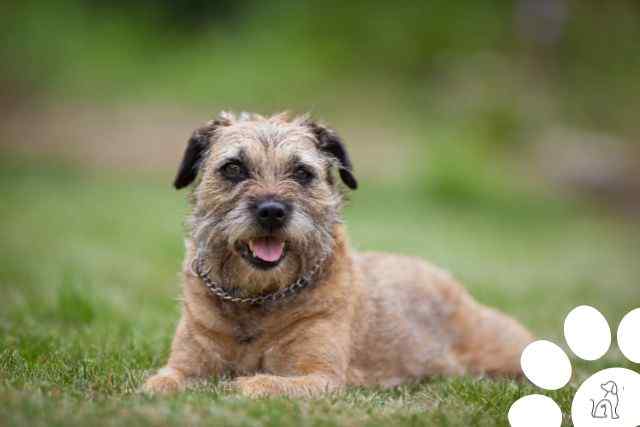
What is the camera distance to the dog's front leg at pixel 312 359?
4648mm

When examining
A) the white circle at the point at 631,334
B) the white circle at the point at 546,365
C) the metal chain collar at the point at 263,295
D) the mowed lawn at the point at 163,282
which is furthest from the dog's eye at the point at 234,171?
the white circle at the point at 631,334

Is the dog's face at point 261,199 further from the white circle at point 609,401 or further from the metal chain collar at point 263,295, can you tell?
the white circle at point 609,401

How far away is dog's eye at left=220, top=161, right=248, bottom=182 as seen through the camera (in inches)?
198

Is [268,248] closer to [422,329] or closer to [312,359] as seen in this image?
[312,359]

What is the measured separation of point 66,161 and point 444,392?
566 inches

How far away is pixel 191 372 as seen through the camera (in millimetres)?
4895

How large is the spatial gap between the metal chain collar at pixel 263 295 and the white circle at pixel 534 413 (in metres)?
1.37

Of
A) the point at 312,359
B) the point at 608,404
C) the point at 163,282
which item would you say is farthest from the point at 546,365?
the point at 163,282

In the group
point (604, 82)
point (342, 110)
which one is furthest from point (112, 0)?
point (604, 82)

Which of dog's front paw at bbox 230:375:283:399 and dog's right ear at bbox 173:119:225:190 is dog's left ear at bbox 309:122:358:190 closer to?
dog's right ear at bbox 173:119:225:190

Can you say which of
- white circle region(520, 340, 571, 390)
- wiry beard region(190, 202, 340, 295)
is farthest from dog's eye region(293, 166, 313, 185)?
white circle region(520, 340, 571, 390)

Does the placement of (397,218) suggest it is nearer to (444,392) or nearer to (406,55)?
(444,392)

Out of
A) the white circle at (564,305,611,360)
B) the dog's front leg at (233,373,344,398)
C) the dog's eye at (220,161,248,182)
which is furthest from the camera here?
the dog's eye at (220,161,248,182)

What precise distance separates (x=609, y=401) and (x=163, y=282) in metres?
5.52
